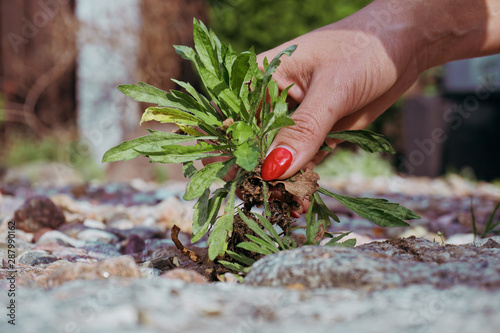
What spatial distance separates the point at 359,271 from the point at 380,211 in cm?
46

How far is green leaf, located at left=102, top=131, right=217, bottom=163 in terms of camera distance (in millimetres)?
1417

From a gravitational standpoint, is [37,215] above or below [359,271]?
below

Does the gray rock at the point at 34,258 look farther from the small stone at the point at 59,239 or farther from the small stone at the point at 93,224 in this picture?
the small stone at the point at 93,224

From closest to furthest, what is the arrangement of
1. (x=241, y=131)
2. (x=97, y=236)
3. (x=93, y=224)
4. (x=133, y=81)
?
(x=241, y=131) → (x=97, y=236) → (x=93, y=224) → (x=133, y=81)

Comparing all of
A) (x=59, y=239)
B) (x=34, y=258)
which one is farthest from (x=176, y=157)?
(x=59, y=239)

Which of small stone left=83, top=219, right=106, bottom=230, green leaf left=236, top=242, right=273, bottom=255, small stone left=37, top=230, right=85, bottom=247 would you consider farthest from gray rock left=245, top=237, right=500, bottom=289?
small stone left=83, top=219, right=106, bottom=230

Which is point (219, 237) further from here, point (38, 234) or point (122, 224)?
point (122, 224)

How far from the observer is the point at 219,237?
136 centimetres

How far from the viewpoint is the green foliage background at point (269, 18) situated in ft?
22.9

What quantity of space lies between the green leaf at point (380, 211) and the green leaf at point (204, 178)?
0.42 m

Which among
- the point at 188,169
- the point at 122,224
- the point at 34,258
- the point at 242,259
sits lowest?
the point at 122,224

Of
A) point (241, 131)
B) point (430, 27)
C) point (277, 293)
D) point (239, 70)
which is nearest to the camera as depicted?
point (277, 293)

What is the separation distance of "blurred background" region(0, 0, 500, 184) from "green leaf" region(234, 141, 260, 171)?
184 inches

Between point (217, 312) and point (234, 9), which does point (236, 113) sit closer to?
point (217, 312)
